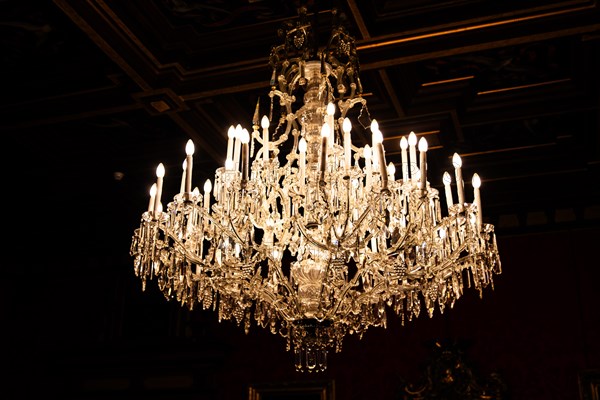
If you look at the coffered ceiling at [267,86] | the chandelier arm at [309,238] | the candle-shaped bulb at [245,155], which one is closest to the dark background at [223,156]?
the coffered ceiling at [267,86]

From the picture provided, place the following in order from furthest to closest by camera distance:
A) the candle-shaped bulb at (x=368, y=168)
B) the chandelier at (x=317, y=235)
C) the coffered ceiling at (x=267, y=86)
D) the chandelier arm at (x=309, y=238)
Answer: the coffered ceiling at (x=267, y=86)
the candle-shaped bulb at (x=368, y=168)
the chandelier at (x=317, y=235)
the chandelier arm at (x=309, y=238)

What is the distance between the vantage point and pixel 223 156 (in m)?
7.10

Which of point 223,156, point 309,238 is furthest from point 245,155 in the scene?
point 223,156

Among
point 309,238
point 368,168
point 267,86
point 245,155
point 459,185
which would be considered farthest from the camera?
point 267,86

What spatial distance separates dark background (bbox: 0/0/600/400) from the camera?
5188 mm

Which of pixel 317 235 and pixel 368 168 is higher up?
pixel 368 168

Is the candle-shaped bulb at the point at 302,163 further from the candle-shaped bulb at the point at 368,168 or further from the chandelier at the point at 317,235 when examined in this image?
the candle-shaped bulb at the point at 368,168

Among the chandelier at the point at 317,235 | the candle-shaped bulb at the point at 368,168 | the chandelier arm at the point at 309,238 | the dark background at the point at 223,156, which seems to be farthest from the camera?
the dark background at the point at 223,156

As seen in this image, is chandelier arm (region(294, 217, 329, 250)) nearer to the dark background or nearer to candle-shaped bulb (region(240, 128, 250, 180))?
candle-shaped bulb (region(240, 128, 250, 180))

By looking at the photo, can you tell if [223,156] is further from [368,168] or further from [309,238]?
[309,238]

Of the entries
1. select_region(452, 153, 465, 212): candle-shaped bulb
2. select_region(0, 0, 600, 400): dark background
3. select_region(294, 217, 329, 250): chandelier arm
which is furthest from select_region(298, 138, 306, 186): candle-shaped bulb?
select_region(0, 0, 600, 400): dark background

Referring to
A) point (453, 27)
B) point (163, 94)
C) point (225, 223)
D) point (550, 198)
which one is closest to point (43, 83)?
point (163, 94)

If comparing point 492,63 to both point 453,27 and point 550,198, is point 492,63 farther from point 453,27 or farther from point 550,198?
point 550,198

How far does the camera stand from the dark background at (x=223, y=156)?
5188 millimetres
